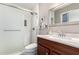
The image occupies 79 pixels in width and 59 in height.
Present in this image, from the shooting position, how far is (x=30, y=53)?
1.45 m

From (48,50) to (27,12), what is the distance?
0.56 m

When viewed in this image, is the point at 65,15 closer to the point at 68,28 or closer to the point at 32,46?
the point at 68,28

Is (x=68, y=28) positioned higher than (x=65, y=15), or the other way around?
(x=65, y=15)

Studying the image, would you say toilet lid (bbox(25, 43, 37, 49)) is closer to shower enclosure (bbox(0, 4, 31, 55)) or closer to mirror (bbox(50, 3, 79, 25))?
shower enclosure (bbox(0, 4, 31, 55))

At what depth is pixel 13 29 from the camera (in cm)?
145

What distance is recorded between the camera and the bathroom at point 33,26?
4.69 ft

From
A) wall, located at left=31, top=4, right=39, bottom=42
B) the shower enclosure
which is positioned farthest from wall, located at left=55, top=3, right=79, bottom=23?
the shower enclosure

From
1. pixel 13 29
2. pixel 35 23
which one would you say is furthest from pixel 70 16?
pixel 13 29

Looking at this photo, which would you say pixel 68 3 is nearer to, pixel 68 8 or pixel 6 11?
pixel 68 8

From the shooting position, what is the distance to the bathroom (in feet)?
4.69

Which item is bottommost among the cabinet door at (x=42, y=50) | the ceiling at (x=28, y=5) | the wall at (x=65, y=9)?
the cabinet door at (x=42, y=50)

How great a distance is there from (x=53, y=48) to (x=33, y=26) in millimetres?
389

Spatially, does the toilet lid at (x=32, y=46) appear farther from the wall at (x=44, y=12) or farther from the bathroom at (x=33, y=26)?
the wall at (x=44, y=12)

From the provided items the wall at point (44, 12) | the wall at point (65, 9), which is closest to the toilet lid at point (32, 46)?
the wall at point (44, 12)
